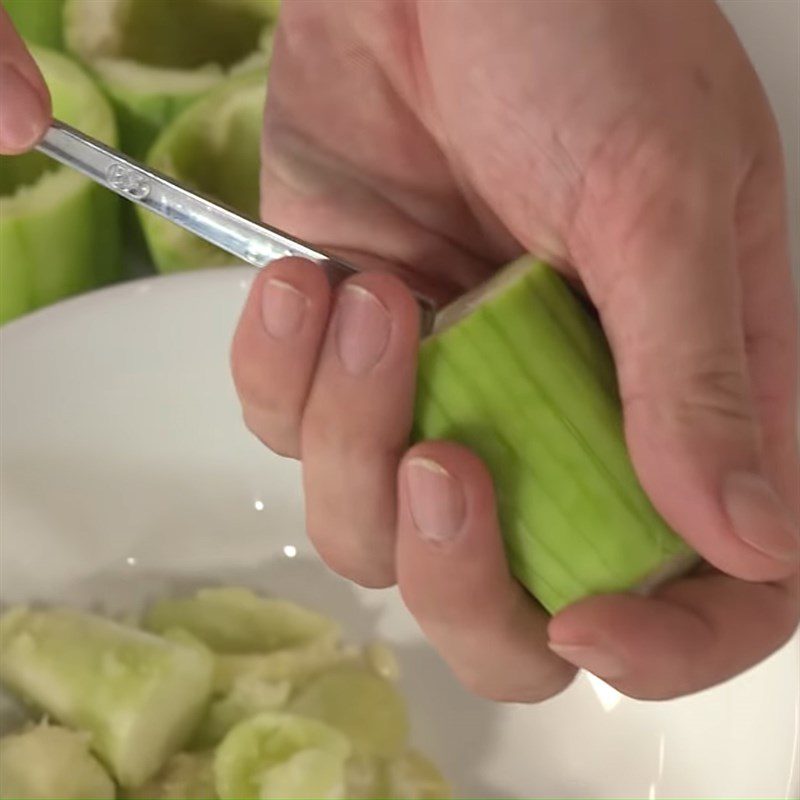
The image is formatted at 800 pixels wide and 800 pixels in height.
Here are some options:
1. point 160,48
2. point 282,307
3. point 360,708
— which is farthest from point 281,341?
point 160,48

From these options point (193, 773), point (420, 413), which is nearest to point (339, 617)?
point (193, 773)

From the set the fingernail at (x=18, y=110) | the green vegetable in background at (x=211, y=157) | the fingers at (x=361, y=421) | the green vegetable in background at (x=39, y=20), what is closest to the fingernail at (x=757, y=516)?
the fingers at (x=361, y=421)

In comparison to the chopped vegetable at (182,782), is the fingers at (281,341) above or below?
above

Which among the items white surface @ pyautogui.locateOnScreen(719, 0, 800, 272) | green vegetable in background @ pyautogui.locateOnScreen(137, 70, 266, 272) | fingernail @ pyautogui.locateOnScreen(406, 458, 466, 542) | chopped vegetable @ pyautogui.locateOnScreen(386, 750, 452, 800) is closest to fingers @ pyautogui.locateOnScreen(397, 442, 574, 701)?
fingernail @ pyautogui.locateOnScreen(406, 458, 466, 542)

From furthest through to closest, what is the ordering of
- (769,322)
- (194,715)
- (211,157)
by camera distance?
(211,157)
(194,715)
(769,322)

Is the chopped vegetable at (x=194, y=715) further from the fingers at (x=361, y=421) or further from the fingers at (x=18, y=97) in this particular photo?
the fingers at (x=18, y=97)

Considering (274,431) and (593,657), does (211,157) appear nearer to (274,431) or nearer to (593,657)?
(274,431)
